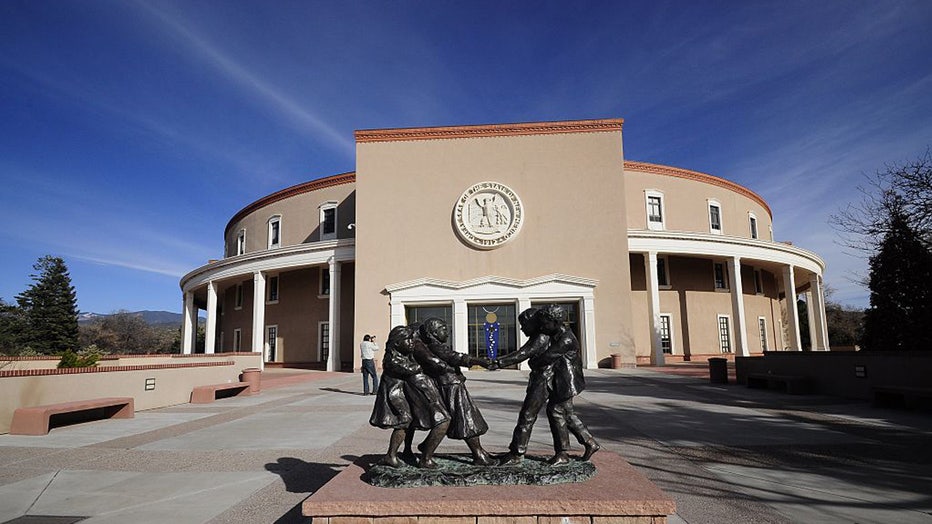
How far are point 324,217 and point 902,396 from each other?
2941cm

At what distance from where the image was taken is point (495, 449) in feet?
22.2

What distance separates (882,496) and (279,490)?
20.3ft

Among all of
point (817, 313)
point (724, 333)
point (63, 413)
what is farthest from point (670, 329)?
point (63, 413)

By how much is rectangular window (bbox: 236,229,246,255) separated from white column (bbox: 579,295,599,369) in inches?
1048

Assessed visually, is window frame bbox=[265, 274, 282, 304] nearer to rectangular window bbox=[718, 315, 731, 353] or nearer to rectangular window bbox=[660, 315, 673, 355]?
rectangular window bbox=[660, 315, 673, 355]

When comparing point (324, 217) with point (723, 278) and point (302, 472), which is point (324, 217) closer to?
point (723, 278)

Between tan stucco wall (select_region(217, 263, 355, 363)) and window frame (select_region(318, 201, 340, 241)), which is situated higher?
window frame (select_region(318, 201, 340, 241))

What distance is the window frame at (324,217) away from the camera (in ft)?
106

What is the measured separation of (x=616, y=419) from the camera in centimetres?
1004

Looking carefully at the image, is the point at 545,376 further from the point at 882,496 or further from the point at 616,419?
the point at 616,419

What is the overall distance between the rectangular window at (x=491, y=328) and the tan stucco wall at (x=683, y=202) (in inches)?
452

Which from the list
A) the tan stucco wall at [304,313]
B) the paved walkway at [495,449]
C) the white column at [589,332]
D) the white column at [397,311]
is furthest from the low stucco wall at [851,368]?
the tan stucco wall at [304,313]

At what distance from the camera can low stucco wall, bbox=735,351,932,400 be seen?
11484 millimetres

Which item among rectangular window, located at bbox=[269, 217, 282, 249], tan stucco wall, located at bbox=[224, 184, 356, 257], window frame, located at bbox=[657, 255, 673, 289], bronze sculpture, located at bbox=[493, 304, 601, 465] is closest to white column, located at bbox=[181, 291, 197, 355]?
tan stucco wall, located at bbox=[224, 184, 356, 257]
